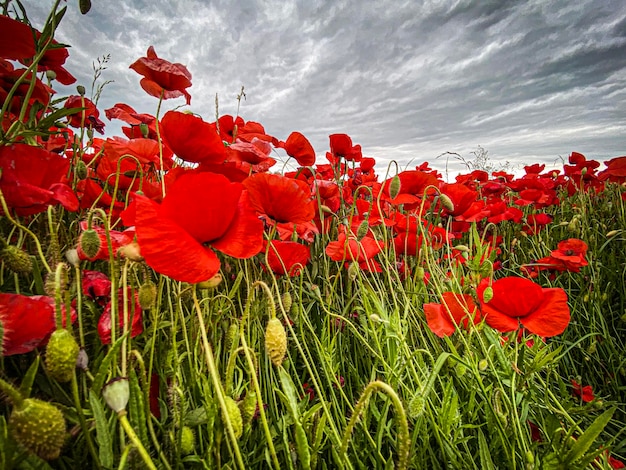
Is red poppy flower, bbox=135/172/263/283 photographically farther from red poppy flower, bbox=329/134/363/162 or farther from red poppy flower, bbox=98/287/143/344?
red poppy flower, bbox=329/134/363/162

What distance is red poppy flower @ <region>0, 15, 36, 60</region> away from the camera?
551mm

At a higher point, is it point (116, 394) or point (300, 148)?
point (300, 148)

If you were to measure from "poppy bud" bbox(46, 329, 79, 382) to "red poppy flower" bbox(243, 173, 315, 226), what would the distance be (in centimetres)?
37

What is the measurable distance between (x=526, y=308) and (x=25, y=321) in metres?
0.95

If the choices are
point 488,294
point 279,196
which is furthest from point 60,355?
point 488,294

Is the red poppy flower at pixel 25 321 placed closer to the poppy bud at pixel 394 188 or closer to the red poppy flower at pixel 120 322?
the red poppy flower at pixel 120 322

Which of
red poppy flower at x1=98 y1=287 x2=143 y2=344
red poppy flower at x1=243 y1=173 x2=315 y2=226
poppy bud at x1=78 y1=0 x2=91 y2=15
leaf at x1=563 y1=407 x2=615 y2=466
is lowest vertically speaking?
leaf at x1=563 y1=407 x2=615 y2=466

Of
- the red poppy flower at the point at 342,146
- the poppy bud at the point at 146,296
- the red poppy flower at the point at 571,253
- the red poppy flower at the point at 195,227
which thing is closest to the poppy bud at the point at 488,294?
the red poppy flower at the point at 195,227

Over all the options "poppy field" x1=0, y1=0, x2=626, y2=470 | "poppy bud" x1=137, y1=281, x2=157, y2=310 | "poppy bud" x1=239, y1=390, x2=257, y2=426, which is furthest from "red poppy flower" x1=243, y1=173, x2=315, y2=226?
"poppy bud" x1=239, y1=390, x2=257, y2=426

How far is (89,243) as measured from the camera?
0.50 m

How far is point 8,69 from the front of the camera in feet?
2.54

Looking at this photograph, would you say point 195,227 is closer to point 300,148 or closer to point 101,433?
point 101,433

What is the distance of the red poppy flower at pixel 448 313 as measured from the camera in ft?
2.76

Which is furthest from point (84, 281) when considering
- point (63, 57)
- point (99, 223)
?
point (63, 57)
